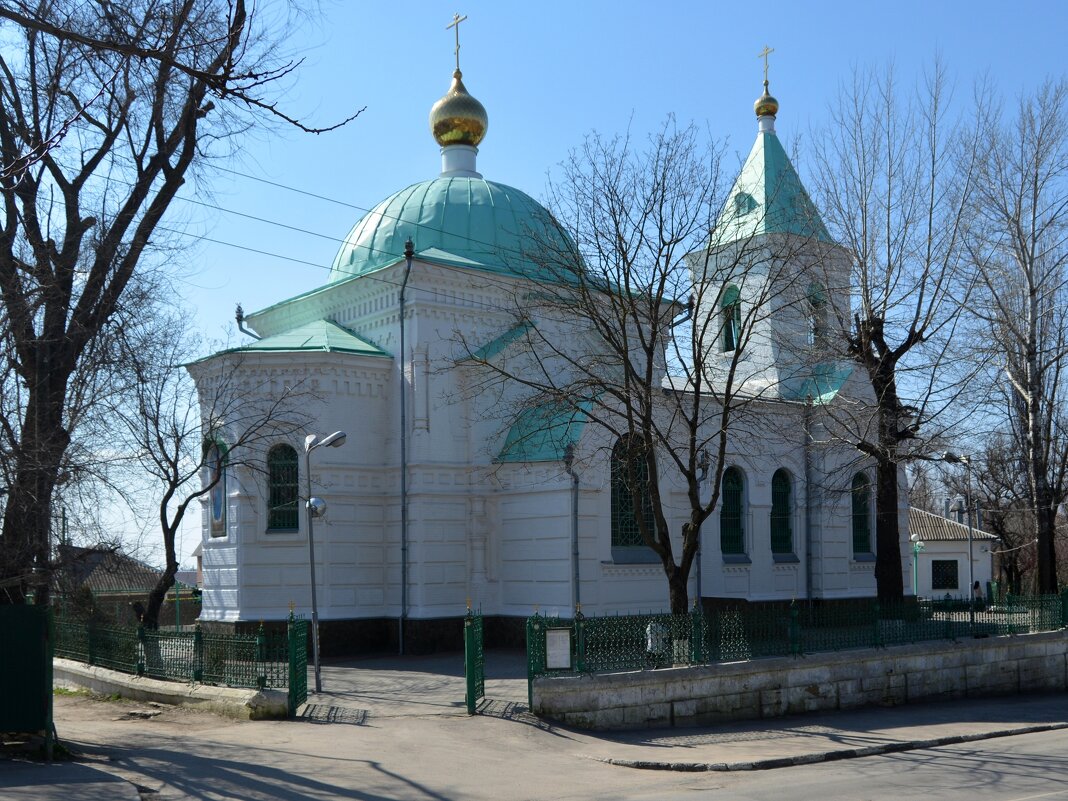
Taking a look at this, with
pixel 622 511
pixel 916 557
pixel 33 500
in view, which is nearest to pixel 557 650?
pixel 33 500

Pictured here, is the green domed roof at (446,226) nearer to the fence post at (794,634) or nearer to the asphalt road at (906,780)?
the fence post at (794,634)

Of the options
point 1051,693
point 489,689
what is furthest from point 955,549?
point 489,689

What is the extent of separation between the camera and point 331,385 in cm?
2125

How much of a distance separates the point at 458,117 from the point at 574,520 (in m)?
11.3

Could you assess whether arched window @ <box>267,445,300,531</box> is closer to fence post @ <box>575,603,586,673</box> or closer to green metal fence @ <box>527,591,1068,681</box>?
green metal fence @ <box>527,591,1068,681</box>

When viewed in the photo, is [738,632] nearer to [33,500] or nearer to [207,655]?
[207,655]

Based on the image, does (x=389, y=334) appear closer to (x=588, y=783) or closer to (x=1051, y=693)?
(x=588, y=783)

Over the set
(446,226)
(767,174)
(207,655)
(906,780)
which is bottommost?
(906,780)

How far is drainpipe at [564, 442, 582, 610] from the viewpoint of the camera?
2027 centimetres

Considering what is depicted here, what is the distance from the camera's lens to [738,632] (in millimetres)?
15531

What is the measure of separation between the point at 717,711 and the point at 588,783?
4.59 m

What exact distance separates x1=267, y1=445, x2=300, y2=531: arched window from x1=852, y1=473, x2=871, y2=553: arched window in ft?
46.2

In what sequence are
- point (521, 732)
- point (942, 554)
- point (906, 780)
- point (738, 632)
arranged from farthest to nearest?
point (942, 554) → point (738, 632) → point (521, 732) → point (906, 780)

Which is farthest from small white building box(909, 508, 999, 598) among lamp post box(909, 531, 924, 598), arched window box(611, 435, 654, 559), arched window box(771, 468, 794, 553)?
arched window box(611, 435, 654, 559)
